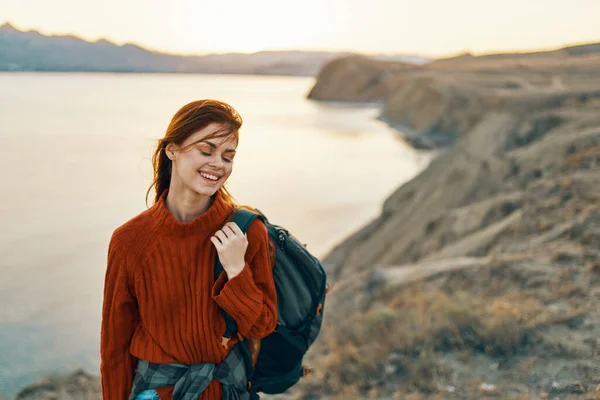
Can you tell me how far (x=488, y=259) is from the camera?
6535 millimetres

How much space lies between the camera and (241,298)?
1.87 m

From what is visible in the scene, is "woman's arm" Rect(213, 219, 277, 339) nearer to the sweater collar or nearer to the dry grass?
the sweater collar

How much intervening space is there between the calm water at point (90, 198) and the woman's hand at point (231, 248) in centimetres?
75

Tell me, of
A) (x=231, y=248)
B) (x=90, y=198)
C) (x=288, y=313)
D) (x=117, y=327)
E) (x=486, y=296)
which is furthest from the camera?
(x=90, y=198)

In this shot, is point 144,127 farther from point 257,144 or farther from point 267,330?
point 267,330

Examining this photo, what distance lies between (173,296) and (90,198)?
2542 centimetres

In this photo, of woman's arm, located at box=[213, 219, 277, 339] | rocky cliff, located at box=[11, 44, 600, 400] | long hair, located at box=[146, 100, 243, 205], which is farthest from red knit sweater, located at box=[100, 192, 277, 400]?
rocky cliff, located at box=[11, 44, 600, 400]

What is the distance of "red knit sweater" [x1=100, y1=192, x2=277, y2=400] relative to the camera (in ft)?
6.23

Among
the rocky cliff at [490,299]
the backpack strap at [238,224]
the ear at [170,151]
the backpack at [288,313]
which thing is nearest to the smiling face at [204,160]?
the ear at [170,151]

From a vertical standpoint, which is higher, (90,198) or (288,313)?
(288,313)

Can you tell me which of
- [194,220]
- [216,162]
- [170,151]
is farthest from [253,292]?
[170,151]

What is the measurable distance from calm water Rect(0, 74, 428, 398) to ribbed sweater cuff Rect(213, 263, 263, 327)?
32.8 inches

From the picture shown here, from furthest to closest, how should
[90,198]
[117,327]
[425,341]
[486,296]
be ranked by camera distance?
[90,198] < [486,296] < [425,341] < [117,327]

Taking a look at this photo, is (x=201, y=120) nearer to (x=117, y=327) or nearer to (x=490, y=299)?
(x=117, y=327)
